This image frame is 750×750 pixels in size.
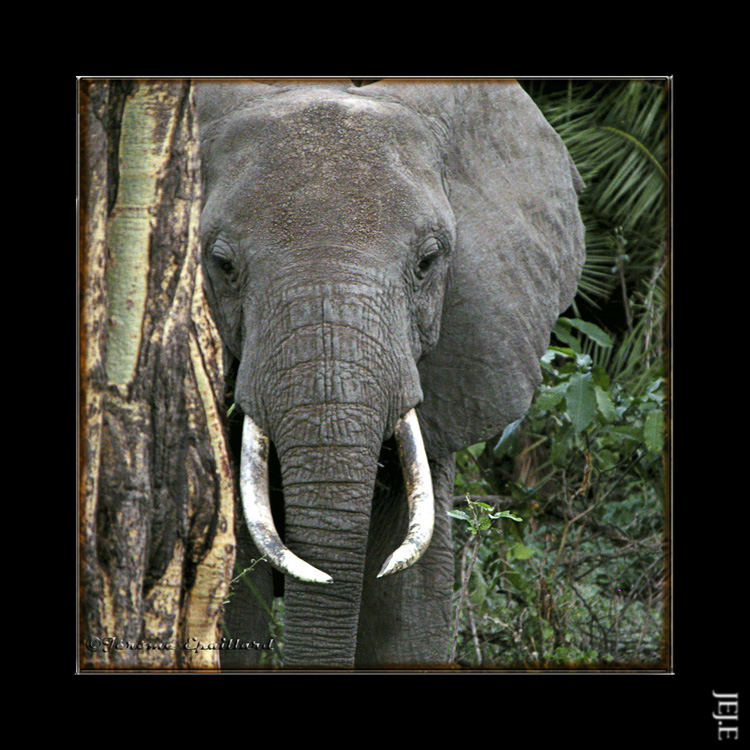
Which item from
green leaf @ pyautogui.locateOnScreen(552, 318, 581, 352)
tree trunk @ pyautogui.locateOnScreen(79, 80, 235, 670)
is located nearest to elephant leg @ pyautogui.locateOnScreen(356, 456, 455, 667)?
tree trunk @ pyautogui.locateOnScreen(79, 80, 235, 670)

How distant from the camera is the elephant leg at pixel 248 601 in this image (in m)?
4.54

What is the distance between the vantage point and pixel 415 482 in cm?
397

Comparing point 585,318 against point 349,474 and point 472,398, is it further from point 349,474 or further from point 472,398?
point 349,474

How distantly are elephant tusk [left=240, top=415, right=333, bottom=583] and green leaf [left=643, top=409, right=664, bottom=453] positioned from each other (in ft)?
4.77

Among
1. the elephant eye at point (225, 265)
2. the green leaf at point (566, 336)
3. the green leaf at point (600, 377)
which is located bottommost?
the green leaf at point (600, 377)

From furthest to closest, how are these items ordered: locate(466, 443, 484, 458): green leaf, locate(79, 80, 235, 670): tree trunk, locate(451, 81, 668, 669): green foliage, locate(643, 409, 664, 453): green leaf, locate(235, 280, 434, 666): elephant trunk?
locate(466, 443, 484, 458): green leaf → locate(451, 81, 668, 669): green foliage → locate(643, 409, 664, 453): green leaf → locate(235, 280, 434, 666): elephant trunk → locate(79, 80, 235, 670): tree trunk

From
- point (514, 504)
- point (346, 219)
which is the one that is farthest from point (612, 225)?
point (346, 219)

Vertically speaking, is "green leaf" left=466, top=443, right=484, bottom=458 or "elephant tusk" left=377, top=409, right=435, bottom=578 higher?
"green leaf" left=466, top=443, right=484, bottom=458

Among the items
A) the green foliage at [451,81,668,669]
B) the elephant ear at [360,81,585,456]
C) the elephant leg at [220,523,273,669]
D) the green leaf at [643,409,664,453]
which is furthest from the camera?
the green foliage at [451,81,668,669]

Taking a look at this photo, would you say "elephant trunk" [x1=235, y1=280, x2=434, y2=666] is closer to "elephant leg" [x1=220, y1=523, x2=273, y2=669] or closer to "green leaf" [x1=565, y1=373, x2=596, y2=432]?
"elephant leg" [x1=220, y1=523, x2=273, y2=669]

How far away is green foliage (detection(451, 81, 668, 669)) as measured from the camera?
16.4ft

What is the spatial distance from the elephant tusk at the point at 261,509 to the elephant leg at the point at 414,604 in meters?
0.71

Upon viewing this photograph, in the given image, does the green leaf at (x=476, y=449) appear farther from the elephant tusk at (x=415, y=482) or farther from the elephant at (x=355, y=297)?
the elephant tusk at (x=415, y=482)

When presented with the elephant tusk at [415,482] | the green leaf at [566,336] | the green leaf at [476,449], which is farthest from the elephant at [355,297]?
the green leaf at [476,449]
